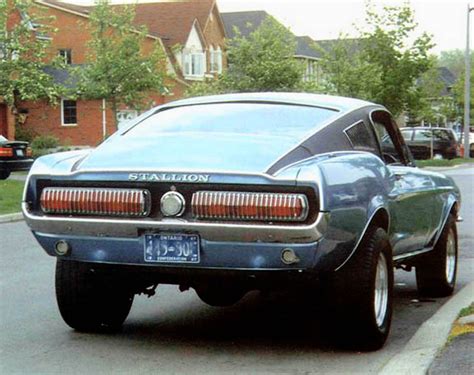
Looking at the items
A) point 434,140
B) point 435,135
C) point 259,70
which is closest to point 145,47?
point 435,135

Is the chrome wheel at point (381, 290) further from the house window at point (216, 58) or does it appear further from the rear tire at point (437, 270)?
the house window at point (216, 58)

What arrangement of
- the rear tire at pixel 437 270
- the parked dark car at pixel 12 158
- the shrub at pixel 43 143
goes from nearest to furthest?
the rear tire at pixel 437 270
the parked dark car at pixel 12 158
the shrub at pixel 43 143

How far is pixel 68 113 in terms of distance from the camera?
58.6m

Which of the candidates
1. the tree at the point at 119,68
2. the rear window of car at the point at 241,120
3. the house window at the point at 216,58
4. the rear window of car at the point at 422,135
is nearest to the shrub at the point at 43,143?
the tree at the point at 119,68

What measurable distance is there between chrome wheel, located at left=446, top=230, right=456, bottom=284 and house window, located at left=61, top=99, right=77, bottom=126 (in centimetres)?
5029

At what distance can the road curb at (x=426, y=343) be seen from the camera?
591cm

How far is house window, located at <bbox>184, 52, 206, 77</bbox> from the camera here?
6712 cm

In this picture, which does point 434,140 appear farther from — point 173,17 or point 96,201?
point 96,201

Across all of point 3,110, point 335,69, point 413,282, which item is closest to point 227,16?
point 3,110

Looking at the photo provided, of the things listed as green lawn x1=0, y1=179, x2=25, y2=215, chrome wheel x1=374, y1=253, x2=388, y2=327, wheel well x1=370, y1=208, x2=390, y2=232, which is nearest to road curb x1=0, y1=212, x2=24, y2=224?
green lawn x1=0, y1=179, x2=25, y2=215

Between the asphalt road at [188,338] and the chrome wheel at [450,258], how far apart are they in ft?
1.15

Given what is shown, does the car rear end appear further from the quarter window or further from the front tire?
the quarter window

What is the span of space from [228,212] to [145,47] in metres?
57.5

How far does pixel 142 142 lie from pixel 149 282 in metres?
0.87
